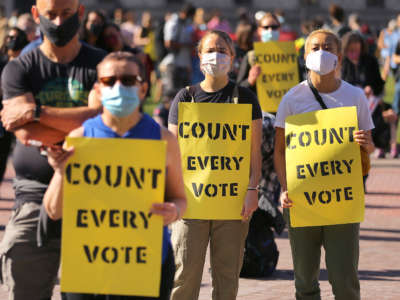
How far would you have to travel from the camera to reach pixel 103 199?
4.13m

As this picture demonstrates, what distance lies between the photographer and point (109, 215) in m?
4.13

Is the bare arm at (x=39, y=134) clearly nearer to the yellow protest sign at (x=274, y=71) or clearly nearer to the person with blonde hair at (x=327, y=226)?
the person with blonde hair at (x=327, y=226)

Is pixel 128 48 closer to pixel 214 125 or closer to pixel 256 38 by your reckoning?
pixel 256 38

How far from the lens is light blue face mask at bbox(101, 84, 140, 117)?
4113mm

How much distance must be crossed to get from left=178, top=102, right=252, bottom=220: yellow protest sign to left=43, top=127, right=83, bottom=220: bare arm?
1631 millimetres

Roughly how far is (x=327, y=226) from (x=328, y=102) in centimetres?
69

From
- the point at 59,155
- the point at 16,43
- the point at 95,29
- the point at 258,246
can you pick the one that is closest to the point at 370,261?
the point at 258,246

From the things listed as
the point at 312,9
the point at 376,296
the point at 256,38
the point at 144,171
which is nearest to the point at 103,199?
A: the point at 144,171

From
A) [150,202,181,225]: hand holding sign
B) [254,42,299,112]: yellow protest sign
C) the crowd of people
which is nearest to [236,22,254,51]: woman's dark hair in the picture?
[254,42,299,112]: yellow protest sign

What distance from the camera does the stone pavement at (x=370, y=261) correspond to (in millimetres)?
7371

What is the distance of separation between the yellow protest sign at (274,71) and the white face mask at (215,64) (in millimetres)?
3630

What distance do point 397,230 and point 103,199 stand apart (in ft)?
21.1

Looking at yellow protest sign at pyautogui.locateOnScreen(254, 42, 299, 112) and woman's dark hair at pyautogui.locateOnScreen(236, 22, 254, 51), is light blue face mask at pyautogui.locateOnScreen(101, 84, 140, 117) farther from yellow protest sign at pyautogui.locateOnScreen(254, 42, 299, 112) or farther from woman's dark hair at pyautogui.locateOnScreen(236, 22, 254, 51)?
woman's dark hair at pyautogui.locateOnScreen(236, 22, 254, 51)

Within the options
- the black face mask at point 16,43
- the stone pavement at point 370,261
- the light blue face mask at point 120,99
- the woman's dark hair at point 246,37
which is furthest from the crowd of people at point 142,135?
the black face mask at point 16,43
